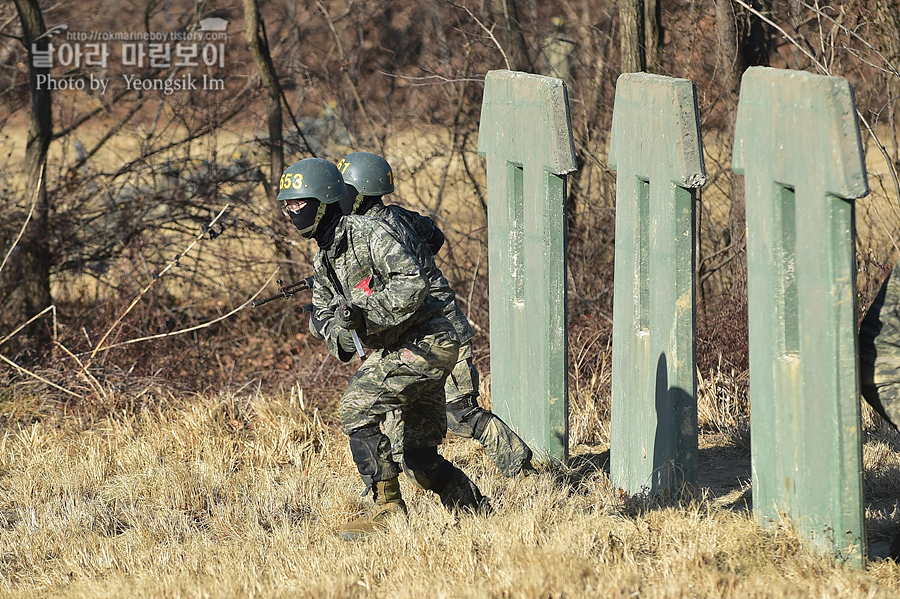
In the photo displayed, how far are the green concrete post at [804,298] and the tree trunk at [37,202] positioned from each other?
6.56 metres

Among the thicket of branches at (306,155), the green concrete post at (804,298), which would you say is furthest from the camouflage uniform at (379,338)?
the thicket of branches at (306,155)

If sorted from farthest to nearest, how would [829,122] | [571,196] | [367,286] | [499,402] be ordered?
1. [571,196]
2. [499,402]
3. [367,286]
4. [829,122]

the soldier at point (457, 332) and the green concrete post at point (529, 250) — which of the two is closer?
the green concrete post at point (529, 250)

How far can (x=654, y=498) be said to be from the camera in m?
4.58

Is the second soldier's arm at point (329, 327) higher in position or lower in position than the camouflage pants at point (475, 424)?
A: higher

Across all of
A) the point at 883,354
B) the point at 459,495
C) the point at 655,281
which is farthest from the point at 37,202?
the point at 883,354

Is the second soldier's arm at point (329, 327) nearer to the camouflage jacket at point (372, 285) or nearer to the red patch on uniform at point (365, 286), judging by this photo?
the camouflage jacket at point (372, 285)

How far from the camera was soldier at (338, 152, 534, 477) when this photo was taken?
17.5 feet

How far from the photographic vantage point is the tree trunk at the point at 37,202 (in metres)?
8.62

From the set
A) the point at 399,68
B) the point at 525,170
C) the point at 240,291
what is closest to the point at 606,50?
the point at 399,68

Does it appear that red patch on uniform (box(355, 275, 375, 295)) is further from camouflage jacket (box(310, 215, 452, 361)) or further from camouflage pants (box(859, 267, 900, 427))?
camouflage pants (box(859, 267, 900, 427))

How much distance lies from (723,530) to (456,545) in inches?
39.9

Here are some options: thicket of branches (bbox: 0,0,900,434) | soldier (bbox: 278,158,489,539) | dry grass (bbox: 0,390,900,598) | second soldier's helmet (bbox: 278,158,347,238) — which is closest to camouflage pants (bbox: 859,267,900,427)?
dry grass (bbox: 0,390,900,598)

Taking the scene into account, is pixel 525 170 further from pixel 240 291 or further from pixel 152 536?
pixel 240 291
